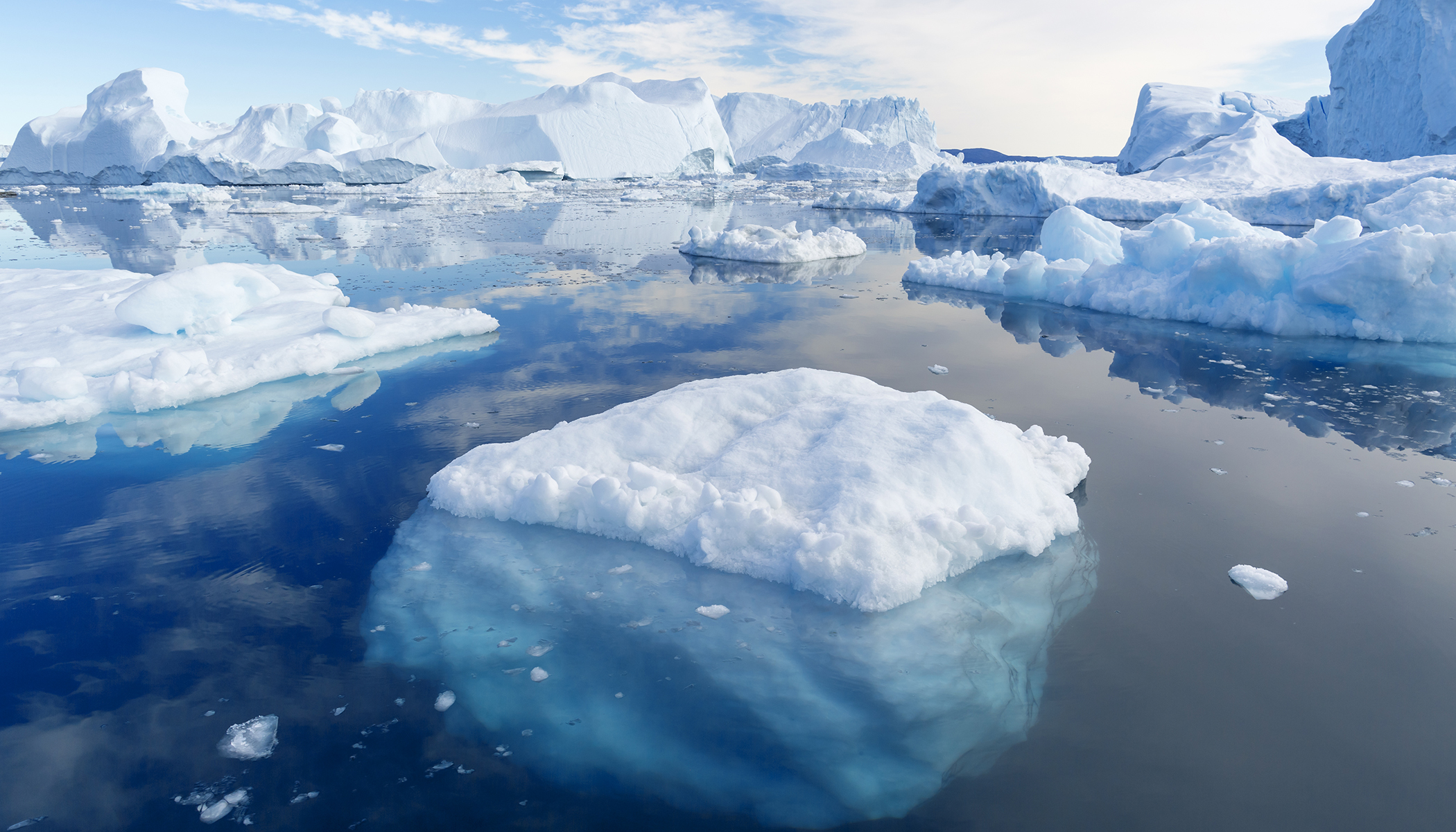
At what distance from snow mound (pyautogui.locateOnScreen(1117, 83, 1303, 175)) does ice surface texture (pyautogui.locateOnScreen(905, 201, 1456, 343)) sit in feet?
101

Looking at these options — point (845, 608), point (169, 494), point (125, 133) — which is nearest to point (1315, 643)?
point (845, 608)

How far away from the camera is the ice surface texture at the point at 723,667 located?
8.29 ft

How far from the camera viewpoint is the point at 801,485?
4.00 metres

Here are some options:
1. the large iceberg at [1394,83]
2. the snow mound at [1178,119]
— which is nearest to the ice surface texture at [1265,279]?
the large iceberg at [1394,83]

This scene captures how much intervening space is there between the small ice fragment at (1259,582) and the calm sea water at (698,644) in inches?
3.3

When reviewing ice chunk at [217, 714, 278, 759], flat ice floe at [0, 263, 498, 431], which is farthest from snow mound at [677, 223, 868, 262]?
ice chunk at [217, 714, 278, 759]

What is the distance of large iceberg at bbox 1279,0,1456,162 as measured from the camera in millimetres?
25609

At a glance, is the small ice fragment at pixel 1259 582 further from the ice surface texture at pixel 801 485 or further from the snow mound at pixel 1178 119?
the snow mound at pixel 1178 119

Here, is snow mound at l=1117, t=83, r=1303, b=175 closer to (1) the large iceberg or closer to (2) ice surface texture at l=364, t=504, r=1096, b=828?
(1) the large iceberg

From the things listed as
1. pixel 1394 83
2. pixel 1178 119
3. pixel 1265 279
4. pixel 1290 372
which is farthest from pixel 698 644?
pixel 1178 119

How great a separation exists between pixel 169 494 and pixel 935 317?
29.2 ft

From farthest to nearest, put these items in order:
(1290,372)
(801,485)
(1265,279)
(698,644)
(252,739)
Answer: (1265,279) → (1290,372) → (801,485) → (698,644) → (252,739)

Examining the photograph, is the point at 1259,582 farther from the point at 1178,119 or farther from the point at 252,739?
the point at 1178,119

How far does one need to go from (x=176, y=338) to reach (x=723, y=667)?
23.9 feet
